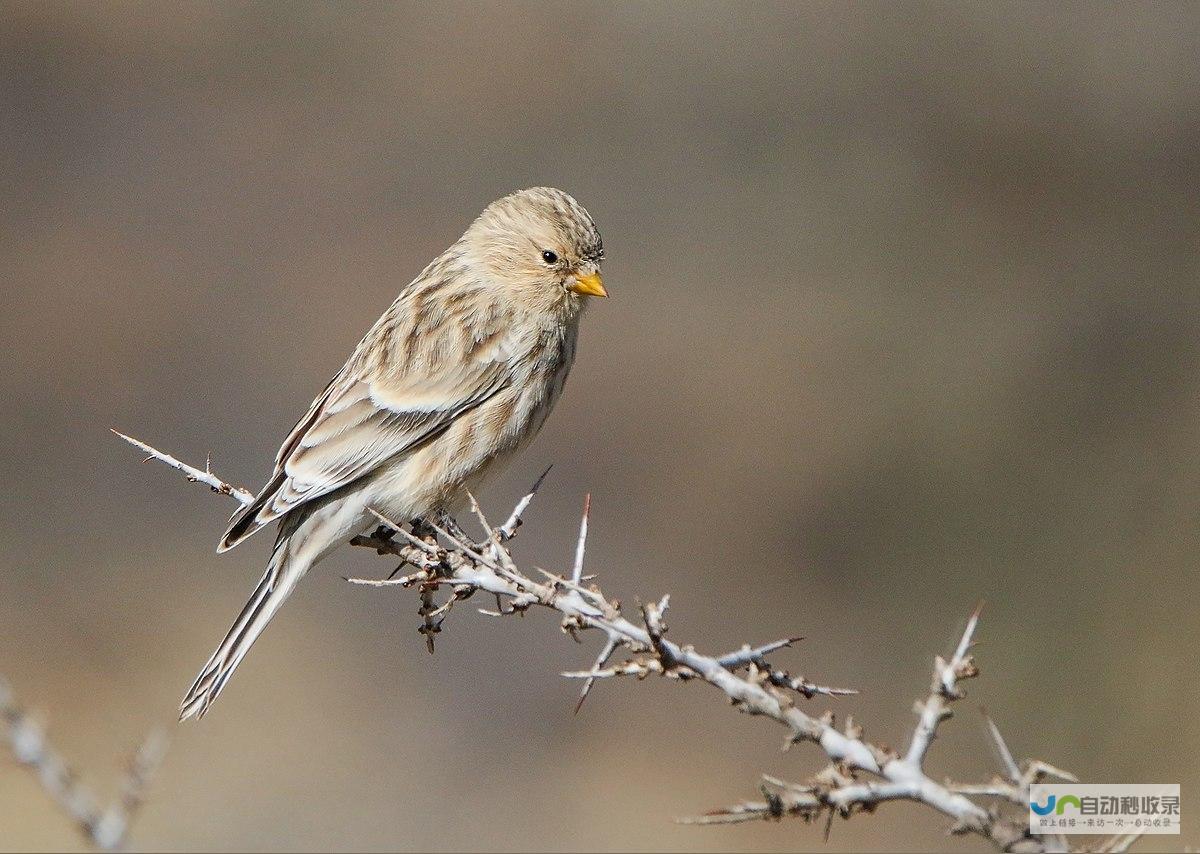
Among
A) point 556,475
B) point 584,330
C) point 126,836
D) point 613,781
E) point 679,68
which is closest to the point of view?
point 126,836

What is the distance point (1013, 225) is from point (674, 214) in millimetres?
2812

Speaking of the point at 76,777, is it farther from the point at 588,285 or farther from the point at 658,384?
the point at 658,384

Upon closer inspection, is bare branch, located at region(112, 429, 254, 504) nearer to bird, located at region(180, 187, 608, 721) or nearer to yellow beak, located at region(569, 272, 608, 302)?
bird, located at region(180, 187, 608, 721)

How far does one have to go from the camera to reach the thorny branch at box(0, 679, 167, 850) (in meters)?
A: 2.12

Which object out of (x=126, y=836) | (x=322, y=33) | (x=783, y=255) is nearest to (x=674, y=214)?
(x=783, y=255)

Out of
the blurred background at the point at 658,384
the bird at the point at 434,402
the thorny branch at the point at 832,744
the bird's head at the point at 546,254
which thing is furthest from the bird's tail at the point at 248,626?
the blurred background at the point at 658,384

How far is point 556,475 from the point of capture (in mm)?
9617

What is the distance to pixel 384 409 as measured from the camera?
464 cm

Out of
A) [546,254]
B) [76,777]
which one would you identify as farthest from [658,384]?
[76,777]

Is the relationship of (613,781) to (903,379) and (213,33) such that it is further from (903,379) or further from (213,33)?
(213,33)

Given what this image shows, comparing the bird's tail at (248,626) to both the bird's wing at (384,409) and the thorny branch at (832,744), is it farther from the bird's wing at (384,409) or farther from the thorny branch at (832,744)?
the thorny branch at (832,744)

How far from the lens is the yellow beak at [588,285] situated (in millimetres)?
4938

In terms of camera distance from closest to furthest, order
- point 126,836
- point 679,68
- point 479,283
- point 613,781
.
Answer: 1. point 126,836
2. point 479,283
3. point 613,781
4. point 679,68

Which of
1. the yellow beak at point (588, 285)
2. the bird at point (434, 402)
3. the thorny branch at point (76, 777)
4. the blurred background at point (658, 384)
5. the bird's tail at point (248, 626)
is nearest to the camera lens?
the thorny branch at point (76, 777)
